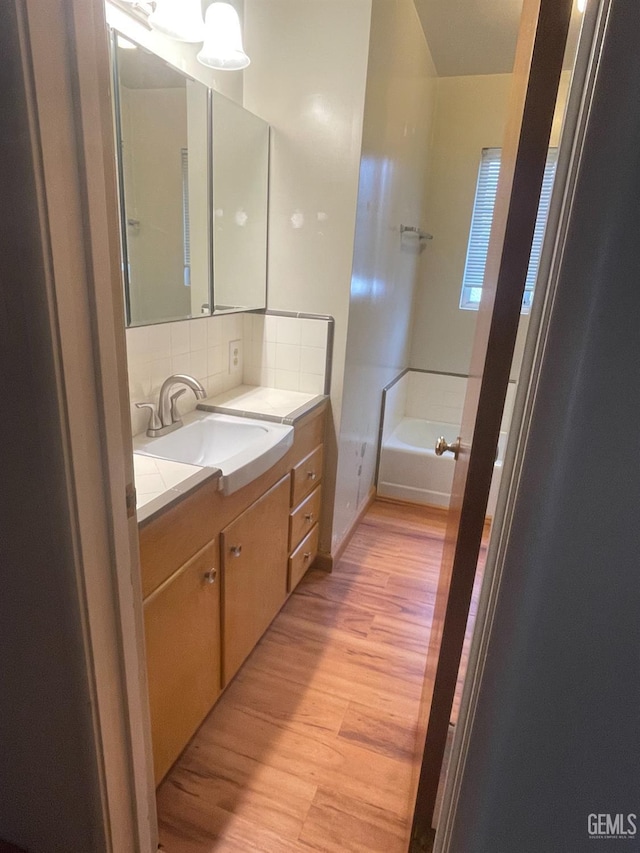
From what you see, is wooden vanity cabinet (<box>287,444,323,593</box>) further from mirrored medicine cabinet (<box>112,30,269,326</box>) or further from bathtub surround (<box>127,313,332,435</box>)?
mirrored medicine cabinet (<box>112,30,269,326</box>)

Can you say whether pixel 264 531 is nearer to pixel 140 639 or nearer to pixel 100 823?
pixel 140 639

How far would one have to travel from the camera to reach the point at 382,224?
8.11 ft

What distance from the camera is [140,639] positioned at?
1.04 meters

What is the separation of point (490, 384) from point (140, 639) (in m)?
0.85

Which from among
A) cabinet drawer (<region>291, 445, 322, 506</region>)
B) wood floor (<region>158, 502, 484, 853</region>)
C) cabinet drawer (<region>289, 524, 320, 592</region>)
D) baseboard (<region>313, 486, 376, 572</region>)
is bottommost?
wood floor (<region>158, 502, 484, 853</region>)

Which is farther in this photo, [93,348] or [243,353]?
[243,353]

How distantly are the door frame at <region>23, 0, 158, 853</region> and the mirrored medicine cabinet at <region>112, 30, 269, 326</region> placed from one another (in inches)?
29.0

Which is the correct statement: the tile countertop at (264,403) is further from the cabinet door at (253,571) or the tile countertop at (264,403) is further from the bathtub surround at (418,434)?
the bathtub surround at (418,434)

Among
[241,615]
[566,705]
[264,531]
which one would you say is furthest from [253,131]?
[566,705]

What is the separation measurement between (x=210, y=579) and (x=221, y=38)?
67.1 inches

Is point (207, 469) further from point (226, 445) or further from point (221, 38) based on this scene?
point (221, 38)

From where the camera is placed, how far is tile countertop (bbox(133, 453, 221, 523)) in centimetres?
121

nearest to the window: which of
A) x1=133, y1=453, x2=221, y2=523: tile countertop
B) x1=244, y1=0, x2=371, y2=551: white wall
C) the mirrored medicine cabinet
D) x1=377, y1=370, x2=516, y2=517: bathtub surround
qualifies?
x1=377, y1=370, x2=516, y2=517: bathtub surround

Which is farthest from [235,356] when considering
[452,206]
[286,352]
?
[452,206]
